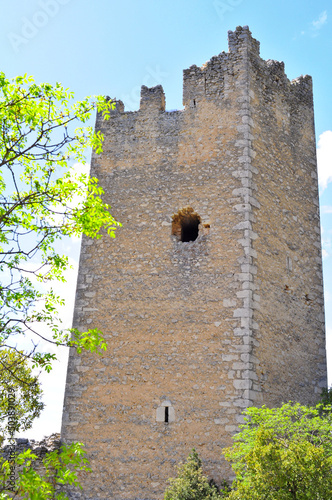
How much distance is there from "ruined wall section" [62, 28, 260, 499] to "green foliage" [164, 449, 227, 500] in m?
0.48

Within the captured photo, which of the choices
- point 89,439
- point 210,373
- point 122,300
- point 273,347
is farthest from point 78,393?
point 273,347

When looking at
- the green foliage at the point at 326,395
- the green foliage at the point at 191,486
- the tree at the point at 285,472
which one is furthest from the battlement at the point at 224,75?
the tree at the point at 285,472

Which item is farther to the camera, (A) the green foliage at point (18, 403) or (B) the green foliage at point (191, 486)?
(A) the green foliage at point (18, 403)

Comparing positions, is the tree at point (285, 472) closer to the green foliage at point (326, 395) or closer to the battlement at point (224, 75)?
the green foliage at point (326, 395)

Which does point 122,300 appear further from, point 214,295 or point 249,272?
point 249,272

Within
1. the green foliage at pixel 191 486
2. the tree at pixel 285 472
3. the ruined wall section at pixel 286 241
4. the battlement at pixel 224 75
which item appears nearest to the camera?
the tree at pixel 285 472

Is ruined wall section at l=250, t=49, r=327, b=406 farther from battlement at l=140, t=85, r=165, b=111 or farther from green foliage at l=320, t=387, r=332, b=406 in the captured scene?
battlement at l=140, t=85, r=165, b=111

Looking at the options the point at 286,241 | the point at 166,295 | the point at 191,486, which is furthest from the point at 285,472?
the point at 286,241

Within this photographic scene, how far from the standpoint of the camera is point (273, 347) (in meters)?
10.7

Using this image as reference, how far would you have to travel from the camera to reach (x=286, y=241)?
39.2ft

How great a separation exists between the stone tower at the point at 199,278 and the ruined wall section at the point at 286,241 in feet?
0.13

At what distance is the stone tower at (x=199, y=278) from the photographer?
1006cm

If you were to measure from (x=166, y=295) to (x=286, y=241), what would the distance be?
2.93 meters

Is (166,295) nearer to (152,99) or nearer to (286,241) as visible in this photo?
(286,241)
